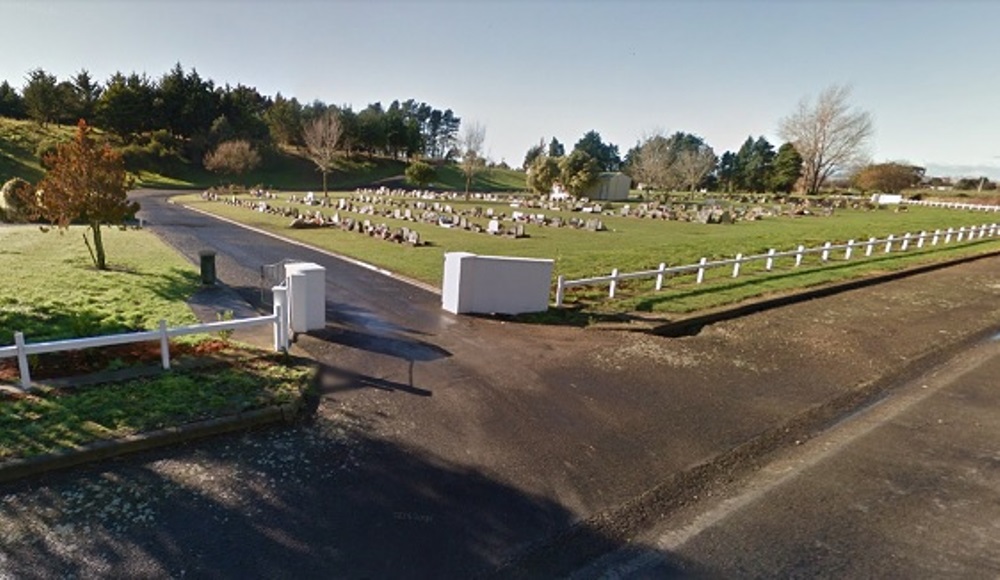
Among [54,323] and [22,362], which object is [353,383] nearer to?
[22,362]

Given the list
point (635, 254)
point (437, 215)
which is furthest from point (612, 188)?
point (635, 254)

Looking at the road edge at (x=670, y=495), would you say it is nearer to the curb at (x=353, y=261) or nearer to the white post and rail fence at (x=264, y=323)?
the white post and rail fence at (x=264, y=323)

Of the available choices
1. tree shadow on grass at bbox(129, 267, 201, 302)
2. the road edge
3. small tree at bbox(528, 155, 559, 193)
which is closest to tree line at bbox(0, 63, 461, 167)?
small tree at bbox(528, 155, 559, 193)

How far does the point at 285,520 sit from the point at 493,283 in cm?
614

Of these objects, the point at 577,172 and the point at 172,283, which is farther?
the point at 577,172

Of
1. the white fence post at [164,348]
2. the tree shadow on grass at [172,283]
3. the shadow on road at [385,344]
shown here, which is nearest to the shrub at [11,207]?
the tree shadow on grass at [172,283]

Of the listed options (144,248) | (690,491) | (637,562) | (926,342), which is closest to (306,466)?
(637,562)

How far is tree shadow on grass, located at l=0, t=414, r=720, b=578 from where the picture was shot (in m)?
3.22

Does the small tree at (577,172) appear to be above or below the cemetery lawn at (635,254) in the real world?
above

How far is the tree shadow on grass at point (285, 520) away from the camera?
3.22m

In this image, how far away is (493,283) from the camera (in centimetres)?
931

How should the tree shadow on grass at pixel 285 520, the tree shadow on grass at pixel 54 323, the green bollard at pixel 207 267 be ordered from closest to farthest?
1. the tree shadow on grass at pixel 285 520
2. the tree shadow on grass at pixel 54 323
3. the green bollard at pixel 207 267

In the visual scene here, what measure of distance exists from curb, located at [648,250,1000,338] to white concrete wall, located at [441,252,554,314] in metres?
1.70

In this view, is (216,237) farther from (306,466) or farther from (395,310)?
(306,466)
